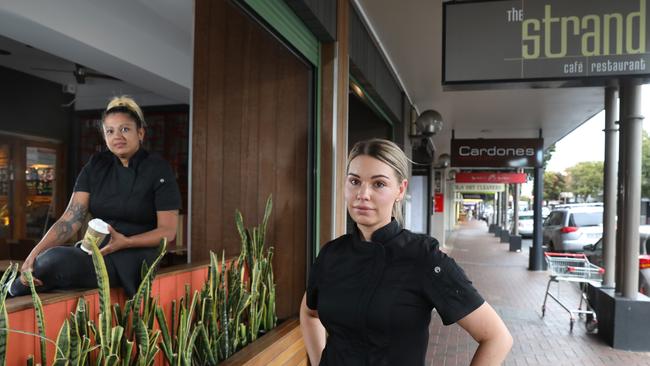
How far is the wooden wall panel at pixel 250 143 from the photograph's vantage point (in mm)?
3584

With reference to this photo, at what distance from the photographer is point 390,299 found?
4.32 ft

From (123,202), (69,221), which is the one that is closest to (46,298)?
(69,221)

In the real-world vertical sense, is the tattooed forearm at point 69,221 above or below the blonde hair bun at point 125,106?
below

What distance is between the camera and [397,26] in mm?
4816

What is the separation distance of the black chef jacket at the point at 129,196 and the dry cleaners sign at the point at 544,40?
7.52 ft

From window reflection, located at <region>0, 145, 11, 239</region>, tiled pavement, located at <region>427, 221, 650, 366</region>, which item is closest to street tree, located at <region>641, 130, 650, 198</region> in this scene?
tiled pavement, located at <region>427, 221, 650, 366</region>

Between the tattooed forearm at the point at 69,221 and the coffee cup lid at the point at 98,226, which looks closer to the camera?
the coffee cup lid at the point at 98,226

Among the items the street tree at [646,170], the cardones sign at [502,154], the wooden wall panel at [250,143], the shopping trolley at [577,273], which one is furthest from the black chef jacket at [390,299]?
the street tree at [646,170]

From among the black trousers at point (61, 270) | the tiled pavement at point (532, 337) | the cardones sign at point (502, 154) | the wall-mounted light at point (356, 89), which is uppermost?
the wall-mounted light at point (356, 89)

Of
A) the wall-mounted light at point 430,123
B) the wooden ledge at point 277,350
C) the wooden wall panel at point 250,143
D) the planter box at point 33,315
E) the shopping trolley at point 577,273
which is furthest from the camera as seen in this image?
the wall-mounted light at point 430,123

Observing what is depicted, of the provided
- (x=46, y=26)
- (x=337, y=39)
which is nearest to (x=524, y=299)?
(x=337, y=39)

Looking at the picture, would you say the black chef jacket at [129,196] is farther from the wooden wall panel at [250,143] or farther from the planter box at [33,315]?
the wooden wall panel at [250,143]

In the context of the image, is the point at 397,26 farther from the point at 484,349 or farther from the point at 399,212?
the point at 484,349

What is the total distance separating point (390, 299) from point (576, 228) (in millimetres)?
12046
